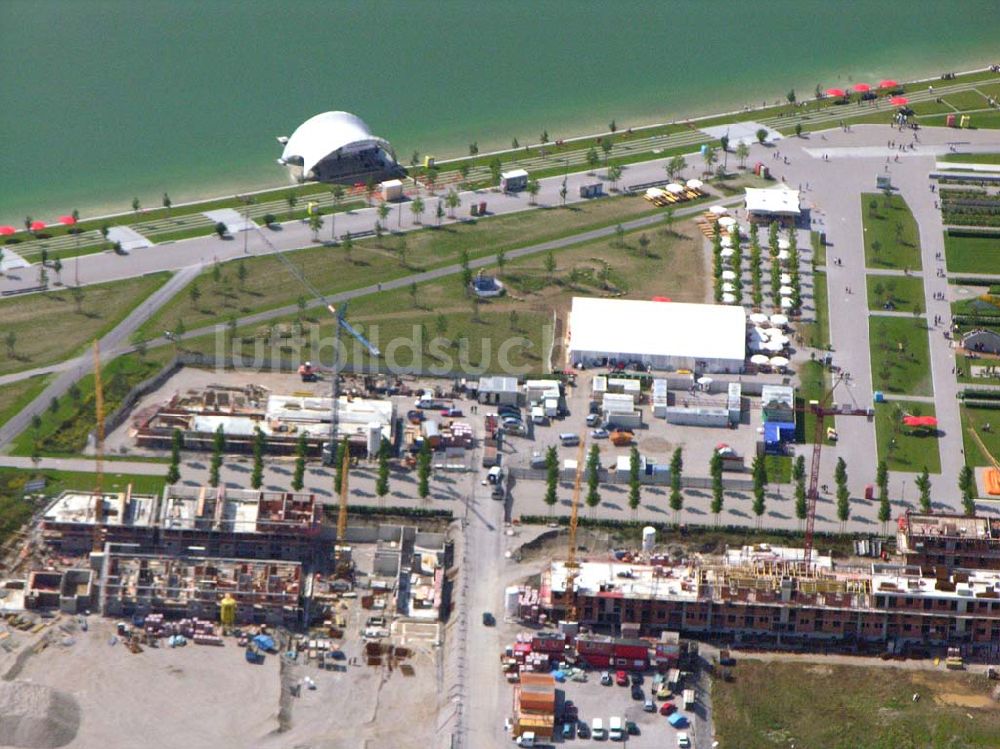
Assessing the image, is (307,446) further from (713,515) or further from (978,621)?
(978,621)

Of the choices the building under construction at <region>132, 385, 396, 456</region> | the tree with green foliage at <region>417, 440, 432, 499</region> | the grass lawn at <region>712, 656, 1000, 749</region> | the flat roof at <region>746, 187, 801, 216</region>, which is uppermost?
the flat roof at <region>746, 187, 801, 216</region>

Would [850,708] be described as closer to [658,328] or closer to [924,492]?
[924,492]

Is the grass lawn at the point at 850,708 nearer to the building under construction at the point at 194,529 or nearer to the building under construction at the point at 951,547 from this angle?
the building under construction at the point at 951,547

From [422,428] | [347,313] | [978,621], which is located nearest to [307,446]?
[422,428]

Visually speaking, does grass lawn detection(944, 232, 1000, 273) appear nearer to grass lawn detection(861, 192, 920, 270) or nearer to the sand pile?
grass lawn detection(861, 192, 920, 270)

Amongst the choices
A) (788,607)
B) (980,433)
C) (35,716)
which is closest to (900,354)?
(980,433)

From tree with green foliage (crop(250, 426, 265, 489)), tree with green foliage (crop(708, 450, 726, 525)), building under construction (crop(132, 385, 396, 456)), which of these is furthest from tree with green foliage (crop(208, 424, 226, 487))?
tree with green foliage (crop(708, 450, 726, 525))
